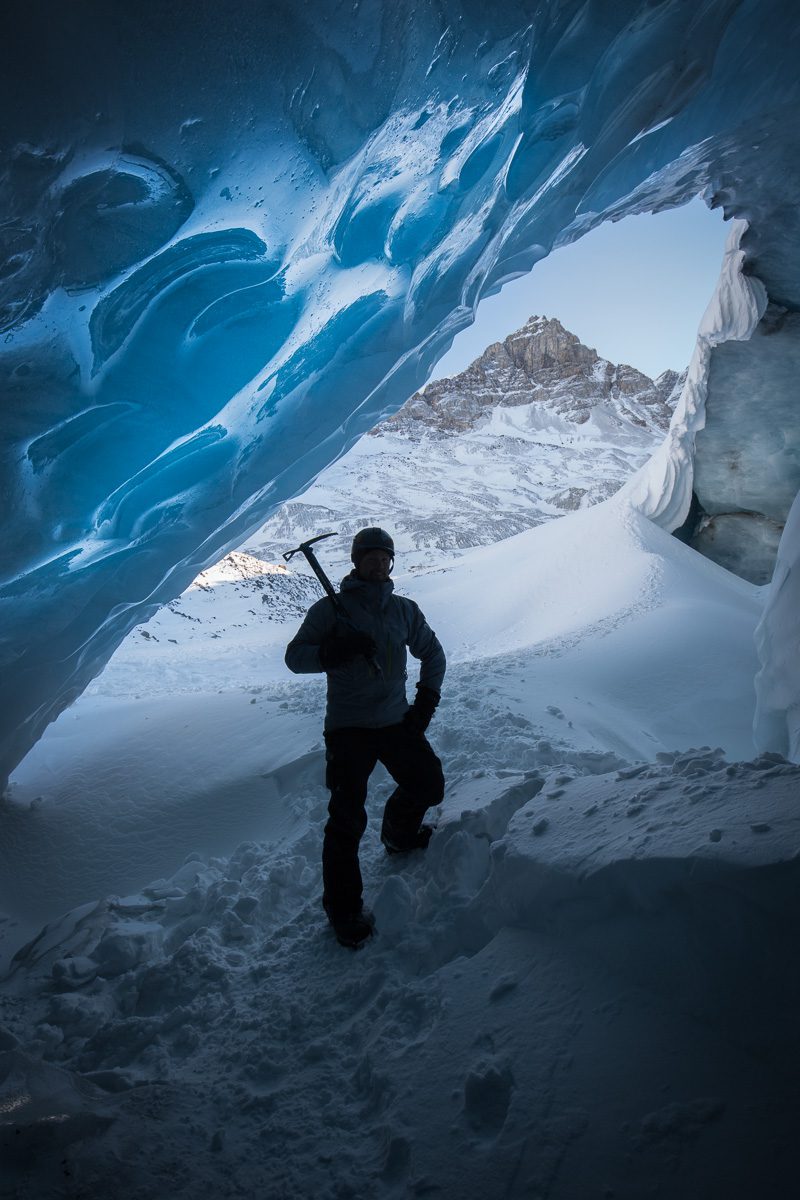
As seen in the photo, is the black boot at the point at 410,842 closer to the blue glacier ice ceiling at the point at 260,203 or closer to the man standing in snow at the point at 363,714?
the man standing in snow at the point at 363,714

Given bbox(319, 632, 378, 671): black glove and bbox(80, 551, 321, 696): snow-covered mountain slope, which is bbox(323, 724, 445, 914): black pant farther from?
bbox(80, 551, 321, 696): snow-covered mountain slope

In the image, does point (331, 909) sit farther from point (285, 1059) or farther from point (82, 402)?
point (82, 402)

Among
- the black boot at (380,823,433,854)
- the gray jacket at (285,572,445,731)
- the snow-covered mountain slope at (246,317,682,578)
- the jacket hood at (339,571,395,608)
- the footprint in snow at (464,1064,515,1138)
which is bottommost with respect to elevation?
the footprint in snow at (464,1064,515,1138)

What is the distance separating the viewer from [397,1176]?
1.24 metres

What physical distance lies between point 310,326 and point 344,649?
220 centimetres

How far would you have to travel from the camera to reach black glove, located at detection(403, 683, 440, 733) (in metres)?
2.36

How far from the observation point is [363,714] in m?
2.24

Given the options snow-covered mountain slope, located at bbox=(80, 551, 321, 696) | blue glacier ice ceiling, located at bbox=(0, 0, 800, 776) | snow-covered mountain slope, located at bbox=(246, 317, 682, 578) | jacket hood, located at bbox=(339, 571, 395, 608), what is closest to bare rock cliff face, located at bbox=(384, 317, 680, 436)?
snow-covered mountain slope, located at bbox=(246, 317, 682, 578)

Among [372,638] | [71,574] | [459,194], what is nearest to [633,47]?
[459,194]

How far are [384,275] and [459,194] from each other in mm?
582

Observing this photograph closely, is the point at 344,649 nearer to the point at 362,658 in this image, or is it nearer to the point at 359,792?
the point at 362,658

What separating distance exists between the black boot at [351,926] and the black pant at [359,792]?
0.07 ft

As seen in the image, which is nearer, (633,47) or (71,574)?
(633,47)

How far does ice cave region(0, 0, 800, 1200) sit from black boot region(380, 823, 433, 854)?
14cm
